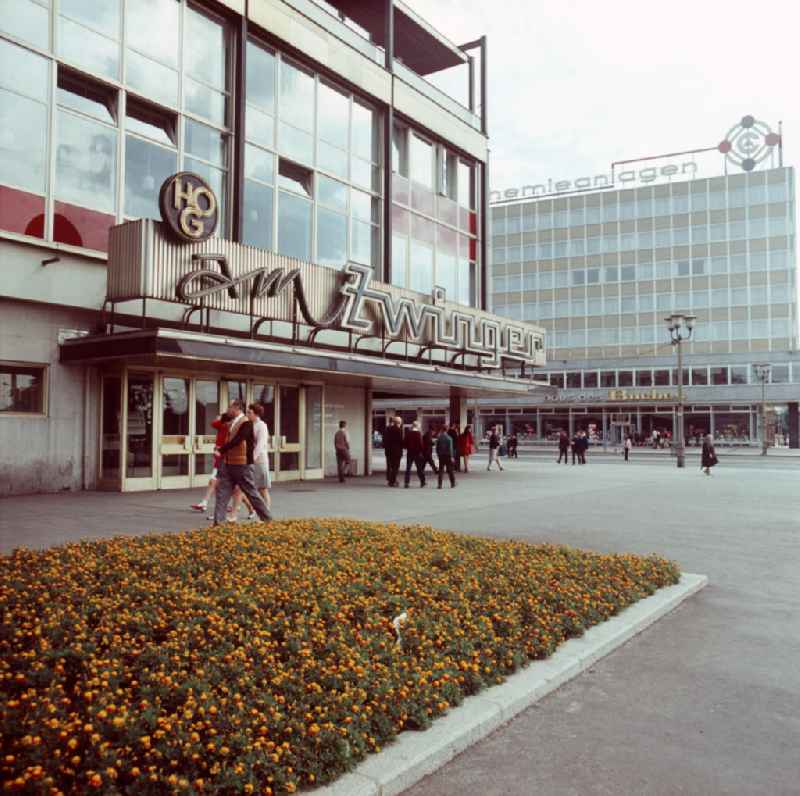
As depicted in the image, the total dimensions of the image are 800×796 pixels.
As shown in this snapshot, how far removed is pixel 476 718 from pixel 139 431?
14.2 metres

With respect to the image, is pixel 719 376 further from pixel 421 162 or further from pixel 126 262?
pixel 126 262

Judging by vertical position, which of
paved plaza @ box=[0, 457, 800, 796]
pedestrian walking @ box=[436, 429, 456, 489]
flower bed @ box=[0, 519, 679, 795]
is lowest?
paved plaza @ box=[0, 457, 800, 796]

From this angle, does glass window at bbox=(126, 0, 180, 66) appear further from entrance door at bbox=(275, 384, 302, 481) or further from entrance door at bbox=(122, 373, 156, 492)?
entrance door at bbox=(275, 384, 302, 481)

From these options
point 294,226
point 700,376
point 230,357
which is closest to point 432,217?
point 294,226

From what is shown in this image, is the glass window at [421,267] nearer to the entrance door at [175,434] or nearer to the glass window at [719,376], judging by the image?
the entrance door at [175,434]

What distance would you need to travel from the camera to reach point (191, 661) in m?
4.16

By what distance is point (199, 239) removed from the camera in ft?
52.2

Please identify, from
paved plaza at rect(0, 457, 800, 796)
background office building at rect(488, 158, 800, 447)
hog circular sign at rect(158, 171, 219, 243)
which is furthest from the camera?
background office building at rect(488, 158, 800, 447)

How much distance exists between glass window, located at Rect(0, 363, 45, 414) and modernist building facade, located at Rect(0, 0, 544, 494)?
4 cm

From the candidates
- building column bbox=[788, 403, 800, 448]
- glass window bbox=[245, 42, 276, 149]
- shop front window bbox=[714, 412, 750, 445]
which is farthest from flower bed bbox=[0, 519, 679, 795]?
building column bbox=[788, 403, 800, 448]

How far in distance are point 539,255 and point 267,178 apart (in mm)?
51073

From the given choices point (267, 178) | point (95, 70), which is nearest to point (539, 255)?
point (267, 178)

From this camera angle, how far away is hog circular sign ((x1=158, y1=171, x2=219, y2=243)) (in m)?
15.3

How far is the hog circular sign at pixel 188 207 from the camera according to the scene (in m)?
15.3
